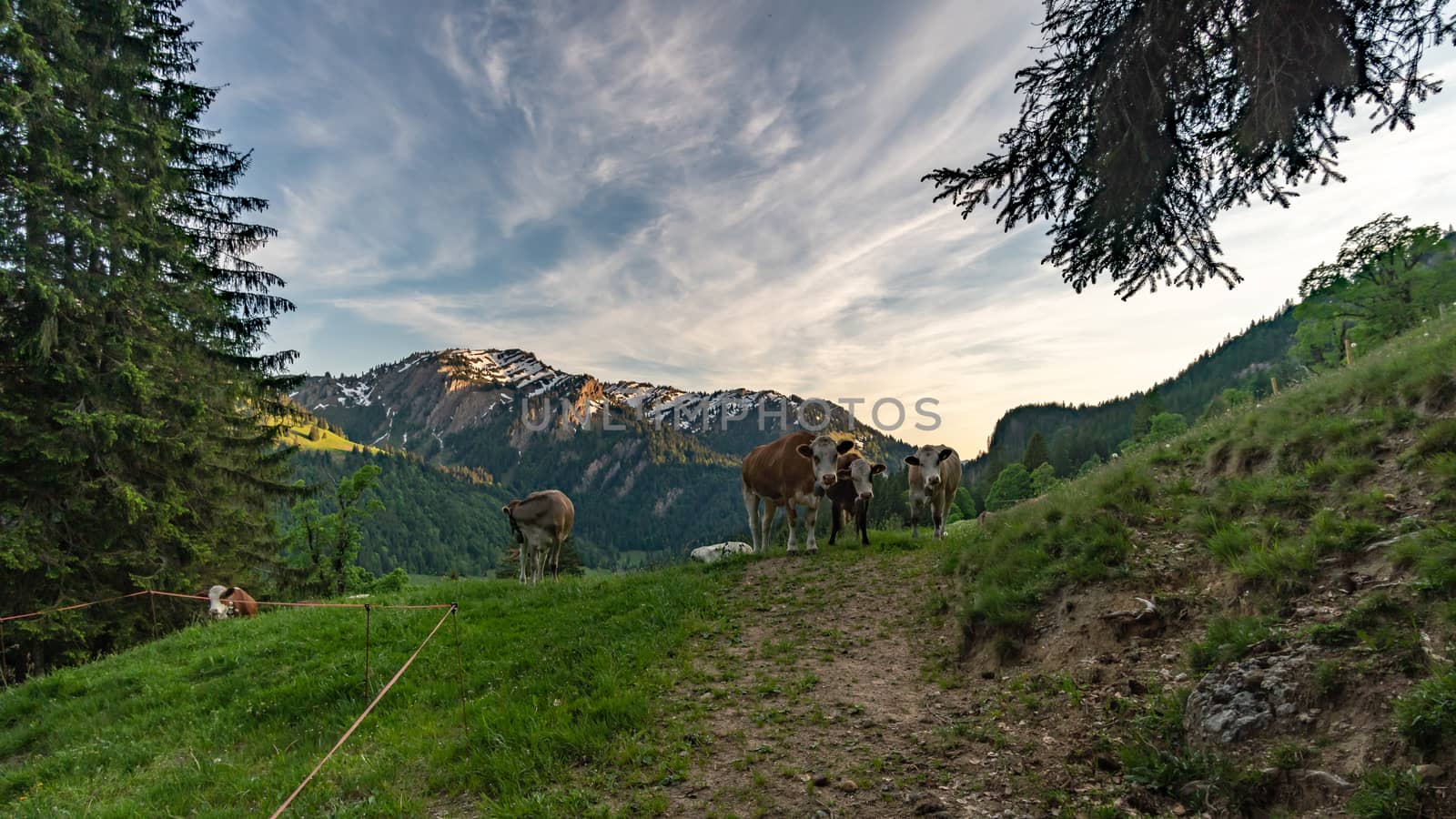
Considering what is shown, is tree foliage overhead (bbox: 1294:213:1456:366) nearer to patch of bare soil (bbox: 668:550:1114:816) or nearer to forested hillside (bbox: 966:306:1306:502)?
patch of bare soil (bbox: 668:550:1114:816)

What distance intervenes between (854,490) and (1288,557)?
11551mm

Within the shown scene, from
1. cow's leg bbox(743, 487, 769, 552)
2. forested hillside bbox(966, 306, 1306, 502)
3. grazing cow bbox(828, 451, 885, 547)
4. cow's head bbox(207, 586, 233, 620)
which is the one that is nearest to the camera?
grazing cow bbox(828, 451, 885, 547)

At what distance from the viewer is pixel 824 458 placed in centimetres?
1473

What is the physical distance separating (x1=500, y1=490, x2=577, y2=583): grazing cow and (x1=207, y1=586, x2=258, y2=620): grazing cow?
851 cm

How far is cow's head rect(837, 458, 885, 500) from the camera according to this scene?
1616 centimetres

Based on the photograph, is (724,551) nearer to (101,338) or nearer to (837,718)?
(837,718)

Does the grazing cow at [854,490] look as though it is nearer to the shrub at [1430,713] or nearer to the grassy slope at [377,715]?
the grassy slope at [377,715]

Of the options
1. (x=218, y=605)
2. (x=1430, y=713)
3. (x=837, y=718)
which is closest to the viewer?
(x=1430, y=713)

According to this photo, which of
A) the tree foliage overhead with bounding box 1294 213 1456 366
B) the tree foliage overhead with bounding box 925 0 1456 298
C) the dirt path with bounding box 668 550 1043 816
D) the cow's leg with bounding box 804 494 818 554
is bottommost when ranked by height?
the dirt path with bounding box 668 550 1043 816

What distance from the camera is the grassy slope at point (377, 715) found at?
5906mm

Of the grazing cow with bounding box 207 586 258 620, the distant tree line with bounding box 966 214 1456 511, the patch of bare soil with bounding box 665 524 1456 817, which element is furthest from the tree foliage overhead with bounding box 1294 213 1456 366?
the grazing cow with bounding box 207 586 258 620

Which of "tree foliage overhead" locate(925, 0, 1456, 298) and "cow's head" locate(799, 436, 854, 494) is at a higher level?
"tree foliage overhead" locate(925, 0, 1456, 298)

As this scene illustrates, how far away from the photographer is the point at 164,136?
705 inches

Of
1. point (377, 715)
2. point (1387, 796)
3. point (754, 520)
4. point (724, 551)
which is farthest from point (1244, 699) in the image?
point (754, 520)
